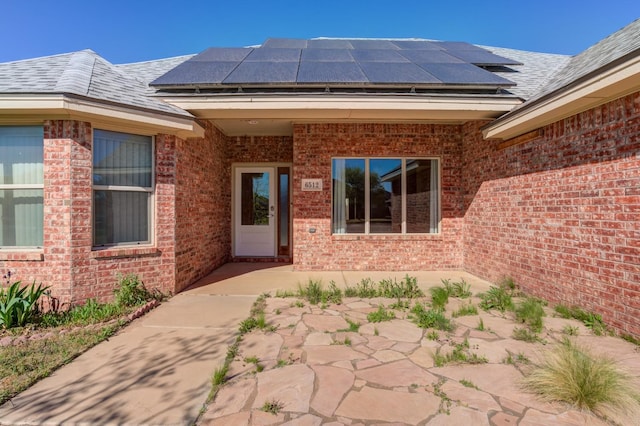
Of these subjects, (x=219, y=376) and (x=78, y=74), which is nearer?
(x=219, y=376)

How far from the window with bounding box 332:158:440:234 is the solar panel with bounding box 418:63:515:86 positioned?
6.20 feet

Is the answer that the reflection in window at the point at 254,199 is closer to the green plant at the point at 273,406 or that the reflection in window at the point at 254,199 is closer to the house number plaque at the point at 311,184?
the house number plaque at the point at 311,184

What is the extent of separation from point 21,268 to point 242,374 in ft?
12.9

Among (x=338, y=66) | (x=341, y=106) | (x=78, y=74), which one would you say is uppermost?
(x=338, y=66)

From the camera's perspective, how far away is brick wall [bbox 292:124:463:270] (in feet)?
22.0

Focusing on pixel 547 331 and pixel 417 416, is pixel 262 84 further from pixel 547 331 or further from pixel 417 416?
pixel 547 331

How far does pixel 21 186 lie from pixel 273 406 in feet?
15.8

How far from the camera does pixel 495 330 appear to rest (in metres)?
3.55

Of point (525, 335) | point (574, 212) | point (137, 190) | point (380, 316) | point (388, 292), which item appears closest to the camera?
point (525, 335)

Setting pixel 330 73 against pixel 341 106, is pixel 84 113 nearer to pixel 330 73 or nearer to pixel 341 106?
pixel 341 106

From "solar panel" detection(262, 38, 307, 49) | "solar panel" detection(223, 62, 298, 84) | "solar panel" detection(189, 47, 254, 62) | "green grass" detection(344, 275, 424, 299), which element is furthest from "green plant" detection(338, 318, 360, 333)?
"solar panel" detection(262, 38, 307, 49)

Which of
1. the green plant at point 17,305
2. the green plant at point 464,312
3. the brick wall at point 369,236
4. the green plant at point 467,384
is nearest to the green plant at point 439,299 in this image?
the green plant at point 464,312

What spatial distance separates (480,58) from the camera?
6.75m

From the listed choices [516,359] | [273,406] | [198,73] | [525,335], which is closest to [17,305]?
[273,406]
